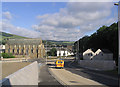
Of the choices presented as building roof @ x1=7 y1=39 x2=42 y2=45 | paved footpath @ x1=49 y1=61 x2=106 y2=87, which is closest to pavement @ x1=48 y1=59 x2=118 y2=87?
paved footpath @ x1=49 y1=61 x2=106 y2=87

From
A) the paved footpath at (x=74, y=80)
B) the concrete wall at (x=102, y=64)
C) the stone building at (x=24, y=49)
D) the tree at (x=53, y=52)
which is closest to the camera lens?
the paved footpath at (x=74, y=80)

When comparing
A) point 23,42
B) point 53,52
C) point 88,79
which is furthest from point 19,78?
point 53,52

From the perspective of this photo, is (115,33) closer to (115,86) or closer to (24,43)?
(115,86)

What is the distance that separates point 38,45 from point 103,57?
6240 cm

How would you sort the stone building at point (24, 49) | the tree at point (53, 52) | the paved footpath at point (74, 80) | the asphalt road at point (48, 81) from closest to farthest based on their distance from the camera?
the asphalt road at point (48, 81) → the paved footpath at point (74, 80) → the stone building at point (24, 49) → the tree at point (53, 52)

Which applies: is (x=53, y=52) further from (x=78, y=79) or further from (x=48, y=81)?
(x=48, y=81)

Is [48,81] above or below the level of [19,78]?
below

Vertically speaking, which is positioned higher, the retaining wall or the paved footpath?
the retaining wall

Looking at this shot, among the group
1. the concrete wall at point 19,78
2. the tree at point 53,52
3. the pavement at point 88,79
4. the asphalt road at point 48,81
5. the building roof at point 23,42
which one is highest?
the building roof at point 23,42

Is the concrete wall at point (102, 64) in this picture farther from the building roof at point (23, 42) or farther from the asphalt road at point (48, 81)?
the building roof at point (23, 42)

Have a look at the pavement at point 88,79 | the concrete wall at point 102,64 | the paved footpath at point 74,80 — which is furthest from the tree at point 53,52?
the paved footpath at point 74,80

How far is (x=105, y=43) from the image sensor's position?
181 feet

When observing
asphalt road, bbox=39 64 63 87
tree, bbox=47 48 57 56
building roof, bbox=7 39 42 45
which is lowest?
asphalt road, bbox=39 64 63 87

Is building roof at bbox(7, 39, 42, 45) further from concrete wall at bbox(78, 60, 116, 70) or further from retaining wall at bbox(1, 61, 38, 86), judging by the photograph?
retaining wall at bbox(1, 61, 38, 86)
